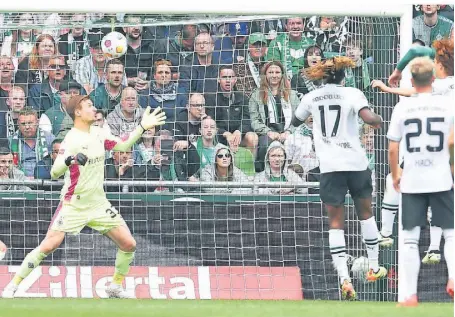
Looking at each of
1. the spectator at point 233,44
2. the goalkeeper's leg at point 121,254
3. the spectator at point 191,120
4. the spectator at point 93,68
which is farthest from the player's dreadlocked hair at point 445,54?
the spectator at point 93,68

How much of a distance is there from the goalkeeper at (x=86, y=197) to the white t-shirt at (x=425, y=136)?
103 inches

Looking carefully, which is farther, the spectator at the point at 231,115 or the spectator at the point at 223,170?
the spectator at the point at 231,115

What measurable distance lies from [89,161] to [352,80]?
301 centimetres

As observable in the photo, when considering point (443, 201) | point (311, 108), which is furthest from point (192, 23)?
point (443, 201)

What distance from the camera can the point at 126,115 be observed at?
47.2 ft

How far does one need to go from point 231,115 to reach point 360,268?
6.88ft

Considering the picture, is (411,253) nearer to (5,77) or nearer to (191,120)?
(191,120)

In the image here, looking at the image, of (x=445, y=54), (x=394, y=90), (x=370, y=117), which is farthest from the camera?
(x=445, y=54)

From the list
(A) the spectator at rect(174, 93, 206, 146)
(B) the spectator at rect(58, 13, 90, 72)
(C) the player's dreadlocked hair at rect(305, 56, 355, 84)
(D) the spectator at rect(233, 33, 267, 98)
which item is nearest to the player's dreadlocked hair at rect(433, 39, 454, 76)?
(C) the player's dreadlocked hair at rect(305, 56, 355, 84)

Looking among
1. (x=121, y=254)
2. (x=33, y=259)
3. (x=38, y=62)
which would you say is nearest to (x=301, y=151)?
(x=121, y=254)

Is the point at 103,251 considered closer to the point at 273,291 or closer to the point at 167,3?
the point at 273,291

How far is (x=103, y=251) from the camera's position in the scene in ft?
45.8

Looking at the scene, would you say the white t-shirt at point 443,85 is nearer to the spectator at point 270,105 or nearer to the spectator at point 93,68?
the spectator at point 270,105

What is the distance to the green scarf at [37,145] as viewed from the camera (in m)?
14.3
